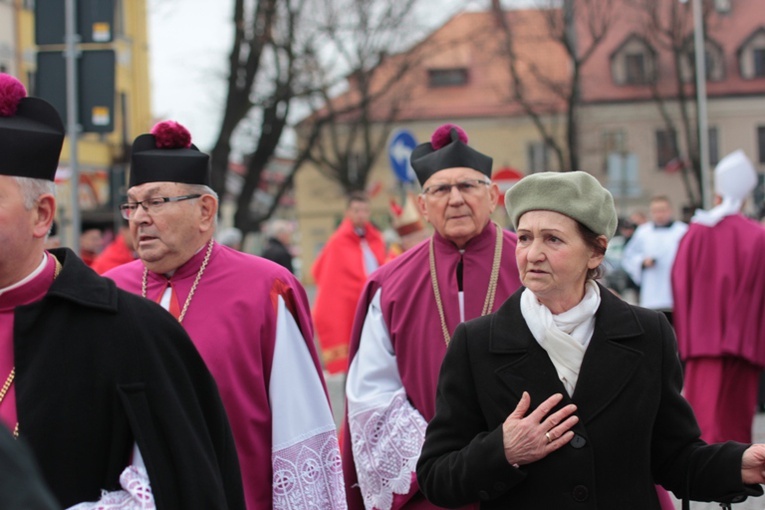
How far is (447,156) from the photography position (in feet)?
17.0

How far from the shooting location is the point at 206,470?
2.85 m

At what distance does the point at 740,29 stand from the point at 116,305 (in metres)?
52.5

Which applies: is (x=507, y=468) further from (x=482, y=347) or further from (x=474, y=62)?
(x=474, y=62)

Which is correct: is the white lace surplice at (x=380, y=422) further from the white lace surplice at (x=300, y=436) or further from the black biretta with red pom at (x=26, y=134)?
the black biretta with red pom at (x=26, y=134)

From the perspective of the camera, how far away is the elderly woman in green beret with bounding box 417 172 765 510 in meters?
3.22

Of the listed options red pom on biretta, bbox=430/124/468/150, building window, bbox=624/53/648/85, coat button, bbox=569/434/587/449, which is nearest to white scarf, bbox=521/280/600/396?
coat button, bbox=569/434/587/449

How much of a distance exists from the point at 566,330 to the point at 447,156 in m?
1.94

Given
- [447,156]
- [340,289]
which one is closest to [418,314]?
[447,156]

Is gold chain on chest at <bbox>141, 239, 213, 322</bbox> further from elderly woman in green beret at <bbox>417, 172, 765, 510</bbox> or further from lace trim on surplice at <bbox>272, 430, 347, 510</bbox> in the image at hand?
elderly woman in green beret at <bbox>417, 172, 765, 510</bbox>

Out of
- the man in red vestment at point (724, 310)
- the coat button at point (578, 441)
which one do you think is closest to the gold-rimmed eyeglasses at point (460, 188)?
the coat button at point (578, 441)

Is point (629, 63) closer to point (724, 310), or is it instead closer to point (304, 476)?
point (724, 310)

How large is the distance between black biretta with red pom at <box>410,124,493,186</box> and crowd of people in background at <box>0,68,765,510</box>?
0.01 meters

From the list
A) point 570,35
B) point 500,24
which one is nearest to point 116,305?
point 500,24

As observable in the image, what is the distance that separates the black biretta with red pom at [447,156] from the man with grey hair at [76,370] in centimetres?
251
